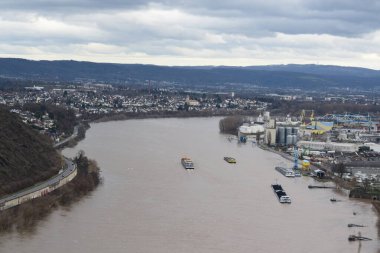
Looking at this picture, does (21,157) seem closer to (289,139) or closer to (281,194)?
(281,194)

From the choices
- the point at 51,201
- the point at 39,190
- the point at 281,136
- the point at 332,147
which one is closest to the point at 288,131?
the point at 281,136

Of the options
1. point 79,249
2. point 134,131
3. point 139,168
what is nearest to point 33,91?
point 134,131

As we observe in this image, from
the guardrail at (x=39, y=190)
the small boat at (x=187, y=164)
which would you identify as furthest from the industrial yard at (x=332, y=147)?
the guardrail at (x=39, y=190)

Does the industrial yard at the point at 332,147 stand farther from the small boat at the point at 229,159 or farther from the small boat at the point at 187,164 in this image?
the small boat at the point at 187,164

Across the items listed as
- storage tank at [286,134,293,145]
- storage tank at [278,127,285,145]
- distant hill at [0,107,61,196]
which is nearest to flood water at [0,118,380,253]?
distant hill at [0,107,61,196]

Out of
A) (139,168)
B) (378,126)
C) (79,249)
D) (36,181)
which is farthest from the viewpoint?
(378,126)

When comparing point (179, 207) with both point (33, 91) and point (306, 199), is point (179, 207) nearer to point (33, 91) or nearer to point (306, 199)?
point (306, 199)
